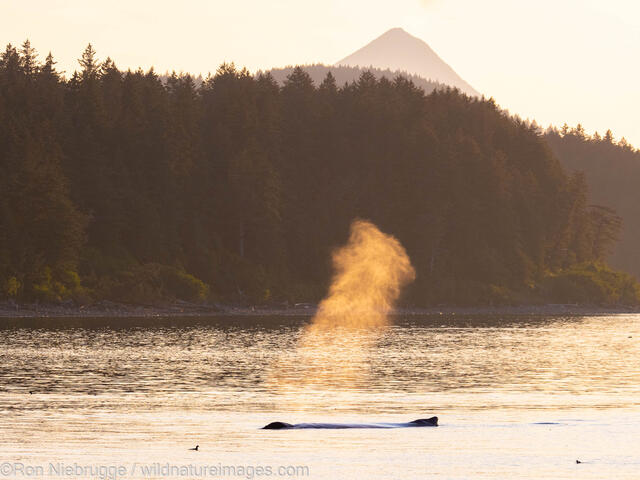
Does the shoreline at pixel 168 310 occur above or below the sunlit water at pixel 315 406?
above

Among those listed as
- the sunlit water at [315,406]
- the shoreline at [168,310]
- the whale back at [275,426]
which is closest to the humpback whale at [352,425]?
the whale back at [275,426]

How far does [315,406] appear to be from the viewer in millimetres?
52125

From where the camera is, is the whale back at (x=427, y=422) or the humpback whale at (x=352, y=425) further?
the whale back at (x=427, y=422)

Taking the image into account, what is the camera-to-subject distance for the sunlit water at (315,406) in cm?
3531

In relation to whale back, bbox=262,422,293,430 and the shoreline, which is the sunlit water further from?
the shoreline

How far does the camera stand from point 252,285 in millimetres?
180875

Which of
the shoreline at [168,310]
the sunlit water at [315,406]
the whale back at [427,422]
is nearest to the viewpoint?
the sunlit water at [315,406]

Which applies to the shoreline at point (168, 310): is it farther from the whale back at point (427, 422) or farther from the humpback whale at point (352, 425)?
the whale back at point (427, 422)

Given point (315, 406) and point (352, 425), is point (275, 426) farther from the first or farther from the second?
point (315, 406)

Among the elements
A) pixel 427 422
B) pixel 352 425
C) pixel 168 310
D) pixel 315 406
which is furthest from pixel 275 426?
pixel 168 310

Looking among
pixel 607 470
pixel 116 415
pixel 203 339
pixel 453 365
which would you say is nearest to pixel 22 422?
pixel 116 415

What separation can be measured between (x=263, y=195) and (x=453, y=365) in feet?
372

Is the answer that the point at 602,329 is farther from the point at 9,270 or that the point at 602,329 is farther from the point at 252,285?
the point at 9,270

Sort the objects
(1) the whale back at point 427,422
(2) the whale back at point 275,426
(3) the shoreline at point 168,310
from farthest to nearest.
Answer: (3) the shoreline at point 168,310
(1) the whale back at point 427,422
(2) the whale back at point 275,426
